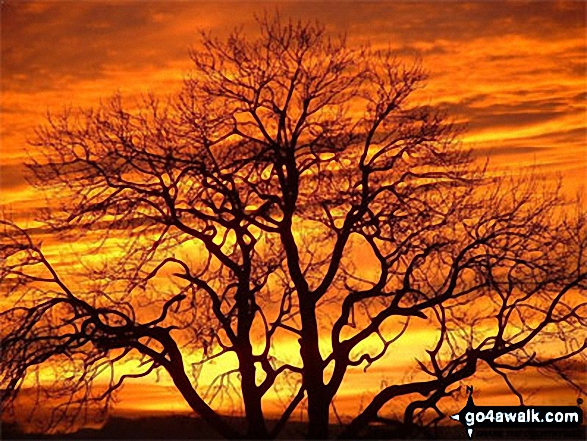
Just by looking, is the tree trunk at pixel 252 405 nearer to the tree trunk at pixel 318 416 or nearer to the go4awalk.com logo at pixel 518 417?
the tree trunk at pixel 318 416

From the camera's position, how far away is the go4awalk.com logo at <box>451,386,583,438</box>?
21.6 metres

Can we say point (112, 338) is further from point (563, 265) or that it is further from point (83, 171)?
point (563, 265)

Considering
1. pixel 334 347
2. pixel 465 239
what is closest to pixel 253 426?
pixel 334 347

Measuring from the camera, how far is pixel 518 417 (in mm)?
21781

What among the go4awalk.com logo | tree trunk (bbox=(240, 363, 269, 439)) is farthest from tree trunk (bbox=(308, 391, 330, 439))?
the go4awalk.com logo

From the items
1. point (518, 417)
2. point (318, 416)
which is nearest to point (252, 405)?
point (318, 416)

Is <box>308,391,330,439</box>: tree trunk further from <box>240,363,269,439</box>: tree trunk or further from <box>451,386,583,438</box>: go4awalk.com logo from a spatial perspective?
<box>451,386,583,438</box>: go4awalk.com logo

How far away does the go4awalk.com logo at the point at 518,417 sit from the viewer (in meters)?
21.6

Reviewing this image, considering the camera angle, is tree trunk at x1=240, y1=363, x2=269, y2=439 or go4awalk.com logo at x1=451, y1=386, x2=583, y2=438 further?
tree trunk at x1=240, y1=363, x2=269, y2=439

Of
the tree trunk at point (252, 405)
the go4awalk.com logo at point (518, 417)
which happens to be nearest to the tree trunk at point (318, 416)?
the tree trunk at point (252, 405)

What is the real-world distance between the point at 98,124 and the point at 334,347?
5.28 meters

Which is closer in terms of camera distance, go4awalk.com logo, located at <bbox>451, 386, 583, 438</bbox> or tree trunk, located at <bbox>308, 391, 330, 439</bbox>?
go4awalk.com logo, located at <bbox>451, 386, 583, 438</bbox>

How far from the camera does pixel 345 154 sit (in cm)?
2203

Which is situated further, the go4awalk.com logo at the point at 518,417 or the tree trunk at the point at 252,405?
the tree trunk at the point at 252,405
